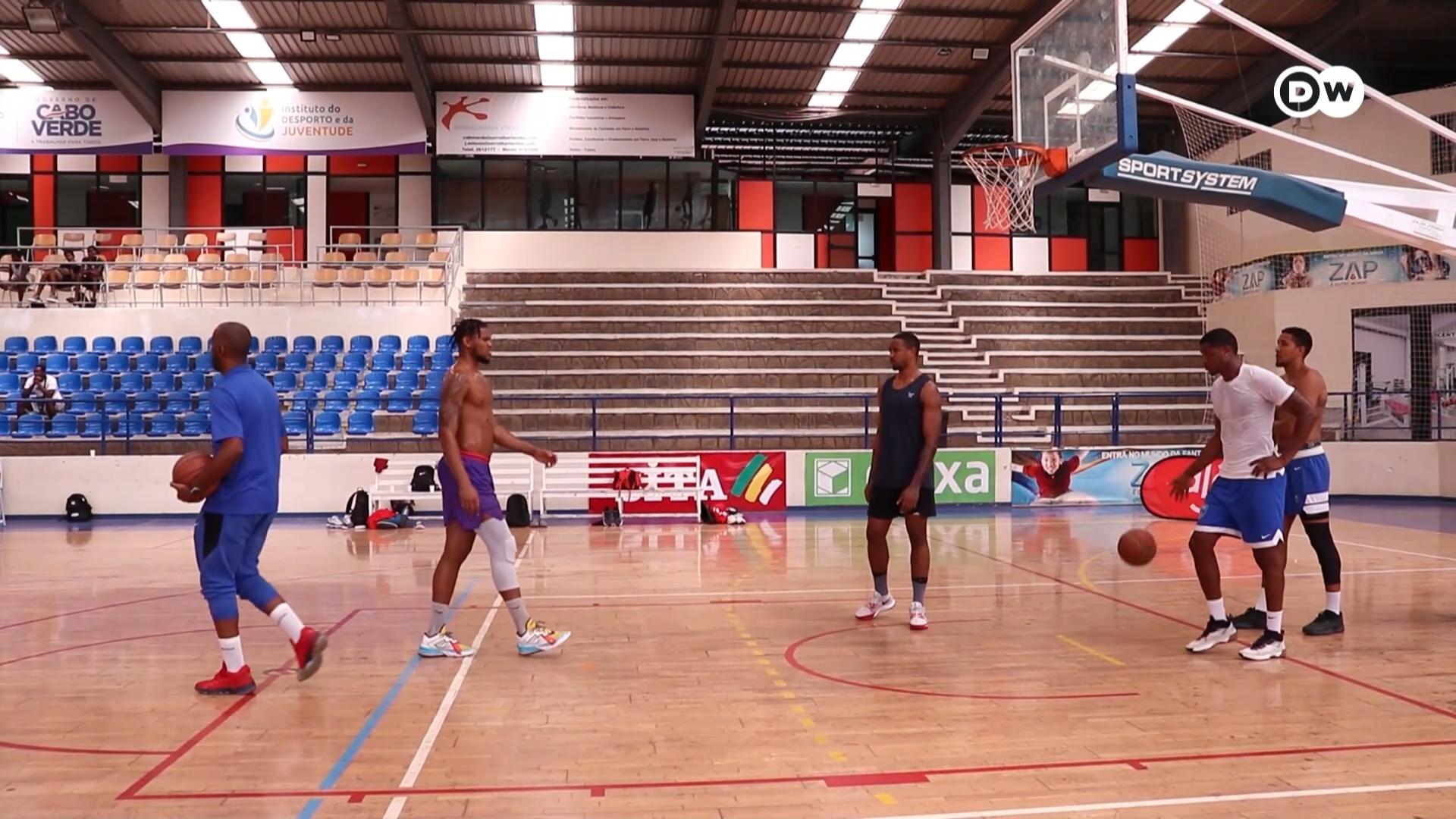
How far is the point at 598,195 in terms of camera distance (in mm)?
26375

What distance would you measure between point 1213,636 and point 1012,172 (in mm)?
6318

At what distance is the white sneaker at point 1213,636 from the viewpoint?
6582 mm

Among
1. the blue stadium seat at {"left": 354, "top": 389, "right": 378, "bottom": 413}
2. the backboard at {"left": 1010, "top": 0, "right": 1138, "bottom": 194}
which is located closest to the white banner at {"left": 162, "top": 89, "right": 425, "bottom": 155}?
the blue stadium seat at {"left": 354, "top": 389, "right": 378, "bottom": 413}

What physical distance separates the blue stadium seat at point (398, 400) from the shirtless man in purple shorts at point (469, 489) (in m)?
12.3

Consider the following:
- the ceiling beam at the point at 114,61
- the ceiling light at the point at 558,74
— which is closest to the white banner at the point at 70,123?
the ceiling beam at the point at 114,61

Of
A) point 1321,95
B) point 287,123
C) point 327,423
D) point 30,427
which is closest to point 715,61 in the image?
point 287,123

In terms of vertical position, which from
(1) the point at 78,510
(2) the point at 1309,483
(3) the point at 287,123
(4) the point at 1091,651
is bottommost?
(4) the point at 1091,651

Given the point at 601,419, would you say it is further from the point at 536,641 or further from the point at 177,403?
the point at 536,641

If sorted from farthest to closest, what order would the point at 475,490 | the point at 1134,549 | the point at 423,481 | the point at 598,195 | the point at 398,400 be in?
the point at 598,195 < the point at 398,400 < the point at 423,481 < the point at 1134,549 < the point at 475,490

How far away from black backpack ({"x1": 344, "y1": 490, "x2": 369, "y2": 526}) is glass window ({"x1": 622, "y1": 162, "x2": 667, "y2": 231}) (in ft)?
42.1

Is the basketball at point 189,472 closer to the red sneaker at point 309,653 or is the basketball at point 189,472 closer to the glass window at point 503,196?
the red sneaker at point 309,653

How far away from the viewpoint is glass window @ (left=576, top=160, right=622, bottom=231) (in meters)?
26.3

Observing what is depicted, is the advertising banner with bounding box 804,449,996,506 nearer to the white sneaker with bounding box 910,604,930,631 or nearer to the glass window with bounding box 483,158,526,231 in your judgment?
the white sneaker with bounding box 910,604,930,631

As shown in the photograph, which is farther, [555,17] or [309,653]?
[555,17]
